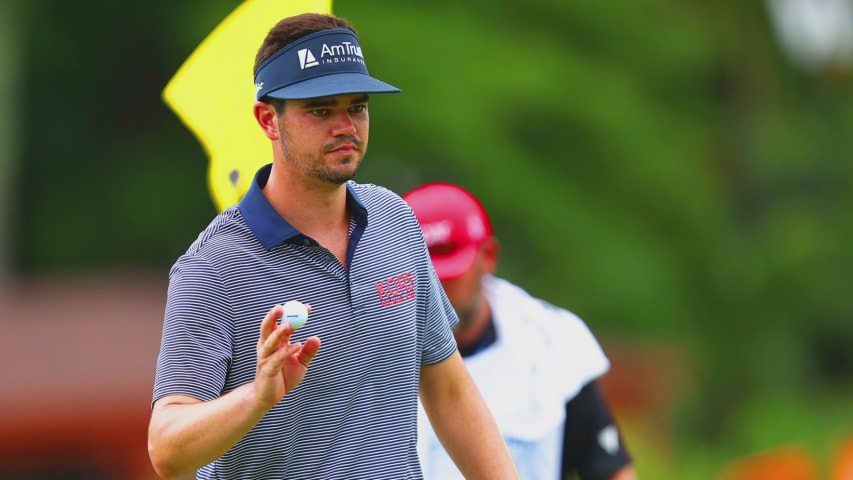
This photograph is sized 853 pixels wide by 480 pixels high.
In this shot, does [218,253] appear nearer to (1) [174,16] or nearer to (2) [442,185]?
(2) [442,185]

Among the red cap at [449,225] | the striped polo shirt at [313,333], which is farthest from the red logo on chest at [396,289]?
the red cap at [449,225]

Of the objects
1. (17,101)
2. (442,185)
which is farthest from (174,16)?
(442,185)

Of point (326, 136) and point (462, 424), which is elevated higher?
point (326, 136)

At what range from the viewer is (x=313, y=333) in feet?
11.7

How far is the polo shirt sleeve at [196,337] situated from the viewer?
340 centimetres

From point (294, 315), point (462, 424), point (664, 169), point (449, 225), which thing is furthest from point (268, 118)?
point (664, 169)

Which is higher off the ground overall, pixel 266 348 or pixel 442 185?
pixel 442 185

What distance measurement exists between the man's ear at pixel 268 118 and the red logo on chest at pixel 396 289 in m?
0.45

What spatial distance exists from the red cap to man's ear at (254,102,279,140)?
5.43ft

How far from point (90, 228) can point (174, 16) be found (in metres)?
2.80

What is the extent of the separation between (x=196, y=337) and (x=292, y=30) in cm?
79

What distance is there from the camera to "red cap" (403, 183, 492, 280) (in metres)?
5.37

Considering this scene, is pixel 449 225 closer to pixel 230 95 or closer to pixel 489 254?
pixel 489 254

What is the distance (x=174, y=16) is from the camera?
61.0ft
